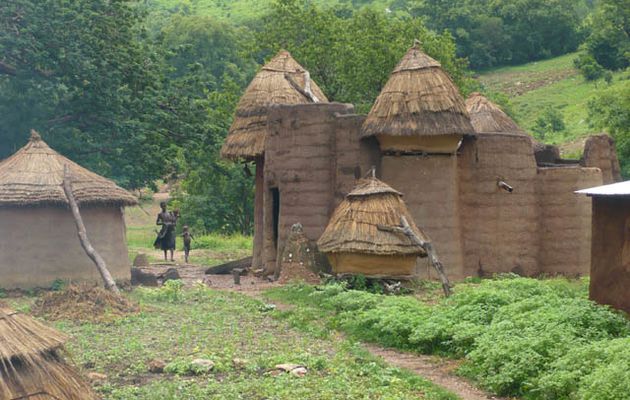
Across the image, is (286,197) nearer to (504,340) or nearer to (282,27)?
(504,340)

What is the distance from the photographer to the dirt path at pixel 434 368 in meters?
10.8

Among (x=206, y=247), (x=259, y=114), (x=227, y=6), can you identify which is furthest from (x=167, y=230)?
(x=227, y=6)

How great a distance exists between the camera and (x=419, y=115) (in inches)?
755

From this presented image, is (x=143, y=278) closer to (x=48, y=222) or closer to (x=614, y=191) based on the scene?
(x=48, y=222)

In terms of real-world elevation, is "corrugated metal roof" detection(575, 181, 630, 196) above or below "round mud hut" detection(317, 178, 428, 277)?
above

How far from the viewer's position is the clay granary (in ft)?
63.4

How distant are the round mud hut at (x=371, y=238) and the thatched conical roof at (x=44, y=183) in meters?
4.09

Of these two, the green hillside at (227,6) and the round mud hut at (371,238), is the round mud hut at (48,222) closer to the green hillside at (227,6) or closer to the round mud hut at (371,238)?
the round mud hut at (371,238)

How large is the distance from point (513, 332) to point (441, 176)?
7968 mm

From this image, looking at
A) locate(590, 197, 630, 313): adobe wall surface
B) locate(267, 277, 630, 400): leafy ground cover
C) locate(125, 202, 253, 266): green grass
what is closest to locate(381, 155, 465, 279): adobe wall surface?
locate(267, 277, 630, 400): leafy ground cover

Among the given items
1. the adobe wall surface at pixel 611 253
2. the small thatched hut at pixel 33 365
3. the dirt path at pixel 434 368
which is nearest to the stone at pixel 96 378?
the small thatched hut at pixel 33 365

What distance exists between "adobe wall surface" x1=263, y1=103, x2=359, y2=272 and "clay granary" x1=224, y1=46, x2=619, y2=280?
0.02 m

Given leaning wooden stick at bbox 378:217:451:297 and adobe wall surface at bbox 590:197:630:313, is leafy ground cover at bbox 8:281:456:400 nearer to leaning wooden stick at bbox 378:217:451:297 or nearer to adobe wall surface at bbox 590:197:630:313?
leaning wooden stick at bbox 378:217:451:297

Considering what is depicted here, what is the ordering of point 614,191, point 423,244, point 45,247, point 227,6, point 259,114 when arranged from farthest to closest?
point 227,6, point 259,114, point 45,247, point 423,244, point 614,191
